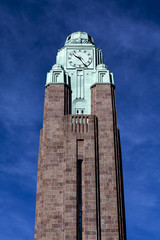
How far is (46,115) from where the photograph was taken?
43719mm

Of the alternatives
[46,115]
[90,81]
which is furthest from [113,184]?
[90,81]

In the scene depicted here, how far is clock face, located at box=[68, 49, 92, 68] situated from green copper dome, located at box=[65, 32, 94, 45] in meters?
2.06

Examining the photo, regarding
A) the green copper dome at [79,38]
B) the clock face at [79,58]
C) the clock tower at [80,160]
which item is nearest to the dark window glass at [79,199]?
the clock tower at [80,160]

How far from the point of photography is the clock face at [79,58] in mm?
49250

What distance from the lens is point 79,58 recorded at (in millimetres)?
49719

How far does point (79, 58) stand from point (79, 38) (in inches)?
159

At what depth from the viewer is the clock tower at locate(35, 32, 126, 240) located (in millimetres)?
37219

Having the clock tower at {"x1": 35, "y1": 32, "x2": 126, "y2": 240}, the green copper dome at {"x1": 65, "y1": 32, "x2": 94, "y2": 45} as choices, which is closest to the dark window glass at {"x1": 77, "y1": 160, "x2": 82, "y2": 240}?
the clock tower at {"x1": 35, "y1": 32, "x2": 126, "y2": 240}

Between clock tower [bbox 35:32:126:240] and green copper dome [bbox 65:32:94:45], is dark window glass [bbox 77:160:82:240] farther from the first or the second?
green copper dome [bbox 65:32:94:45]

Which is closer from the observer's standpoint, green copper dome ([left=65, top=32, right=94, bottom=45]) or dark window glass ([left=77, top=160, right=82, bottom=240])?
dark window glass ([left=77, top=160, right=82, bottom=240])

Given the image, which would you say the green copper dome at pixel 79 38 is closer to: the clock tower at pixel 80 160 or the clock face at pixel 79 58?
the clock face at pixel 79 58

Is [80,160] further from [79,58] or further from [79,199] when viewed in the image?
[79,58]

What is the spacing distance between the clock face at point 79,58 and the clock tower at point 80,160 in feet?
0.98

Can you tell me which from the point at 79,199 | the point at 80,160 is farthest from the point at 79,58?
the point at 79,199
